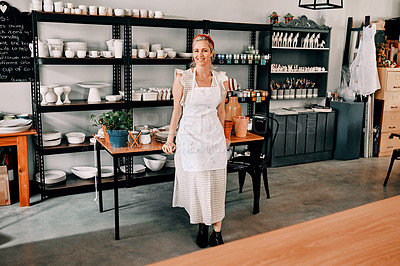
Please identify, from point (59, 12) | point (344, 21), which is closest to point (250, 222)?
point (59, 12)

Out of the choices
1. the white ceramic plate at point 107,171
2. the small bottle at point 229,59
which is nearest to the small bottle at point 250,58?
the small bottle at point 229,59

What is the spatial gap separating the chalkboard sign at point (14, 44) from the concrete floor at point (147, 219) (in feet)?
4.76

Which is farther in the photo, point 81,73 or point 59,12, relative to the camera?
point 81,73

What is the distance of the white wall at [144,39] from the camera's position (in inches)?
179

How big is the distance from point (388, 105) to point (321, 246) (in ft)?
19.9

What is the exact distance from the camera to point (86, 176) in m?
4.73

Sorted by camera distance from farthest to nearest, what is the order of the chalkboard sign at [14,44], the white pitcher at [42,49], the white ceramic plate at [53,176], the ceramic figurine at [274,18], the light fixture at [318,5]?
the ceramic figurine at [274,18], the white ceramic plate at [53,176], the chalkboard sign at [14,44], the white pitcher at [42,49], the light fixture at [318,5]

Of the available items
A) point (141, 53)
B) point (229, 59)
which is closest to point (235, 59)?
point (229, 59)

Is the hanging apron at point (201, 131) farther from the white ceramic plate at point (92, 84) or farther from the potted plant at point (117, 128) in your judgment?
the white ceramic plate at point (92, 84)

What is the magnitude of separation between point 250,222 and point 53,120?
8.92 ft

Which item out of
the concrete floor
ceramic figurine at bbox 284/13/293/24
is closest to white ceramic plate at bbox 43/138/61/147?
the concrete floor

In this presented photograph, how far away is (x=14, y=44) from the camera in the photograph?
4383mm

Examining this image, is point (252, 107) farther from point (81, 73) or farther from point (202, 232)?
point (202, 232)

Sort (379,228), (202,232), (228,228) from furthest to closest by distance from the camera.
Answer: (228,228), (202,232), (379,228)
